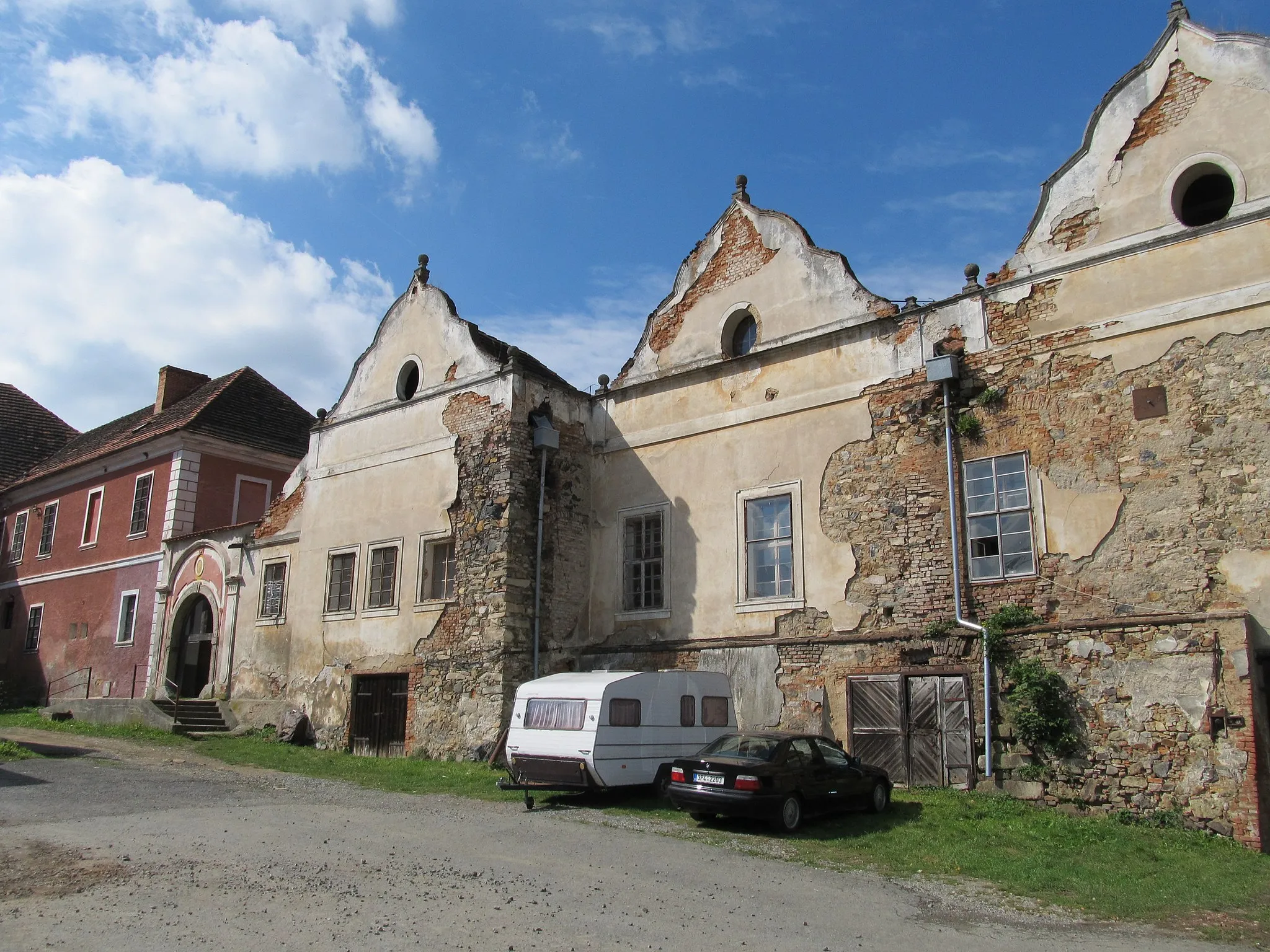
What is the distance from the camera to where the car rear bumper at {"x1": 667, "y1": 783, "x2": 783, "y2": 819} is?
11.0m

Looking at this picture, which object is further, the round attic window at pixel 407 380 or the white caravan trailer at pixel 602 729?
the round attic window at pixel 407 380

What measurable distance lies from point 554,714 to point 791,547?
516cm

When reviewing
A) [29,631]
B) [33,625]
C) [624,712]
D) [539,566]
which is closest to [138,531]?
[33,625]

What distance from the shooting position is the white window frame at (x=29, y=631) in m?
30.5

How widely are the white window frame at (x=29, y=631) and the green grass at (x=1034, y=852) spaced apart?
21398 mm

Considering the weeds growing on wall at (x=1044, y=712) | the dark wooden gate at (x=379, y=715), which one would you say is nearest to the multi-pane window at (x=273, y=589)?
the dark wooden gate at (x=379, y=715)

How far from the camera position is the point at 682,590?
57.5ft

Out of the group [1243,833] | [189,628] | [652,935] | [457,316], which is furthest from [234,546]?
[1243,833]

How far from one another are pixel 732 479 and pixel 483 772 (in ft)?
21.5

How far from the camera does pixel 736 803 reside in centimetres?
1105

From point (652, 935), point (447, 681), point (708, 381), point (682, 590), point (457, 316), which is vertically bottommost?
point (652, 935)

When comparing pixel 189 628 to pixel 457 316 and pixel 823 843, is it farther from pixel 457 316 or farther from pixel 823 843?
pixel 823 843

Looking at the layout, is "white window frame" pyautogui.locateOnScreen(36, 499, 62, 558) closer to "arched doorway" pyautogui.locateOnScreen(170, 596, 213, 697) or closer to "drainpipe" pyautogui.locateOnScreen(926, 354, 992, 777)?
"arched doorway" pyautogui.locateOnScreen(170, 596, 213, 697)

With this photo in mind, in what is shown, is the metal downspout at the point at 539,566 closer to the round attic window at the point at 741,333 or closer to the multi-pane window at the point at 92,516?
the round attic window at the point at 741,333
